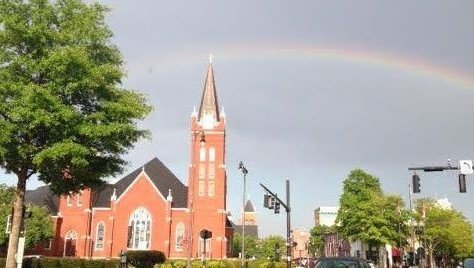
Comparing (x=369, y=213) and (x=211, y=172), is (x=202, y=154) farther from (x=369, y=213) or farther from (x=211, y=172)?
(x=369, y=213)

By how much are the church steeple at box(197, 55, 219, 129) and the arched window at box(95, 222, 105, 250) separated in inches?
818

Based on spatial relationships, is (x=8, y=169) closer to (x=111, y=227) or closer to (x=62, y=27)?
(x=62, y=27)

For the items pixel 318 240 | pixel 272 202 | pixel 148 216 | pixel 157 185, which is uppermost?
pixel 157 185

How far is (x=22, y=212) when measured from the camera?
972 inches

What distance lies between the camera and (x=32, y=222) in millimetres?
63250

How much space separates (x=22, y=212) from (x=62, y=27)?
9345 mm

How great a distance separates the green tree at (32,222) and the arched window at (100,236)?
22.3 ft

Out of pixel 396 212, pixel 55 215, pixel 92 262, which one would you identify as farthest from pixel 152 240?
pixel 396 212

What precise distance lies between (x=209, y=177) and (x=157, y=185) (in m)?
8.12

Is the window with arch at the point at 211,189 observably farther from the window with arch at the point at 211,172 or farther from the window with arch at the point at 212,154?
the window with arch at the point at 212,154

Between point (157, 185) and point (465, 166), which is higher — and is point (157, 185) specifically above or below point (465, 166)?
above

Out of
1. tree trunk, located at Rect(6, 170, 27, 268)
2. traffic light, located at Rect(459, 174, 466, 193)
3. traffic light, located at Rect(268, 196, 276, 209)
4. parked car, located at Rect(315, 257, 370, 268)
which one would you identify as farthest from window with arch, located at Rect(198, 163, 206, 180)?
parked car, located at Rect(315, 257, 370, 268)

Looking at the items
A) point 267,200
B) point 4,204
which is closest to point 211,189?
point 4,204

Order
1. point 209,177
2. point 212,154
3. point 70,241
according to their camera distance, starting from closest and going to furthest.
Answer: point 70,241
point 209,177
point 212,154
